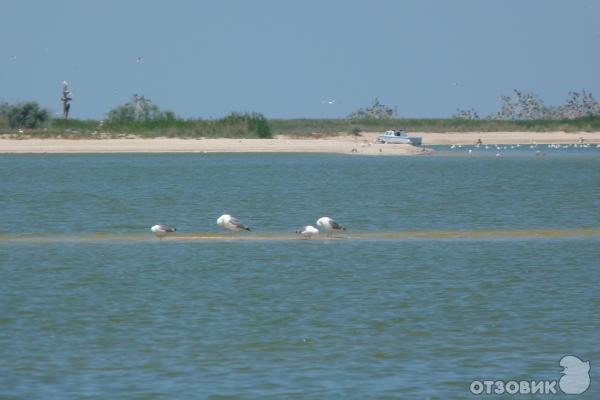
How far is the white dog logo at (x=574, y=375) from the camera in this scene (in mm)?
12180

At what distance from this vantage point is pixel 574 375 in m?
12.7

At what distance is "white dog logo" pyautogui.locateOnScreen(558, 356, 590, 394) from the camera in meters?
12.2

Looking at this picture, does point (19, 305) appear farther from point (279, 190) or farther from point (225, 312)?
point (279, 190)

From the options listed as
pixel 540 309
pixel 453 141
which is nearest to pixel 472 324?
pixel 540 309

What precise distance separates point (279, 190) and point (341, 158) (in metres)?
31.4

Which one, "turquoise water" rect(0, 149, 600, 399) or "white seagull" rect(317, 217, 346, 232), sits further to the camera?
"white seagull" rect(317, 217, 346, 232)

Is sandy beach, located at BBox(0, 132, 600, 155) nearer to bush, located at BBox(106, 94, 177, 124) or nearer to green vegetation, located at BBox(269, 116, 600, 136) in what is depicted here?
bush, located at BBox(106, 94, 177, 124)

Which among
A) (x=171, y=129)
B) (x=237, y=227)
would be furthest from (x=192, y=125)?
(x=237, y=227)

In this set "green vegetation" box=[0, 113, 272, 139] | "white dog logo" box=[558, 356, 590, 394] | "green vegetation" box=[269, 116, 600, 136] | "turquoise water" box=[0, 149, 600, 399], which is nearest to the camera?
"white dog logo" box=[558, 356, 590, 394]

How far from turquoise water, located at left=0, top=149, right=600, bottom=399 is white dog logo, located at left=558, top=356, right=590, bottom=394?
108mm

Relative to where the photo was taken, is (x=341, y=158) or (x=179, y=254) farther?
(x=341, y=158)

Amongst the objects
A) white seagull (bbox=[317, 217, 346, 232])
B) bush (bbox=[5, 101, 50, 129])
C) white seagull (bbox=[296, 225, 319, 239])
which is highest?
bush (bbox=[5, 101, 50, 129])

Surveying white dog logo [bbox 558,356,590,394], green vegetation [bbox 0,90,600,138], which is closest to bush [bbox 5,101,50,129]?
green vegetation [bbox 0,90,600,138]

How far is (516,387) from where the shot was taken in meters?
12.2
